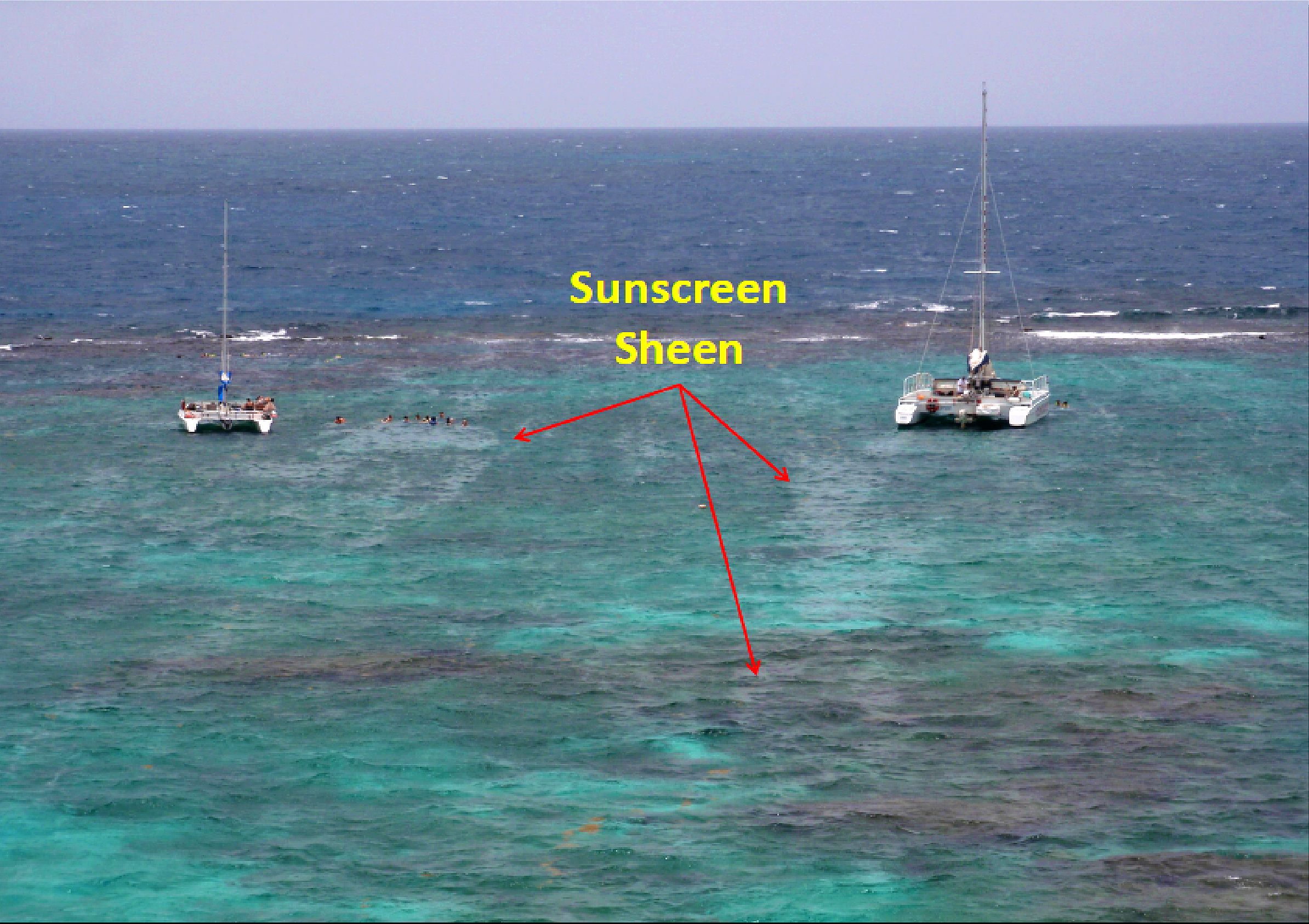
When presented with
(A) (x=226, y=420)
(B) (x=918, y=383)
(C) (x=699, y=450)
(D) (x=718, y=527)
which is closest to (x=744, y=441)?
(C) (x=699, y=450)

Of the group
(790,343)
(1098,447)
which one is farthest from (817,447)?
(790,343)

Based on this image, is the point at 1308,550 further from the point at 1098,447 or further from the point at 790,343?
the point at 790,343

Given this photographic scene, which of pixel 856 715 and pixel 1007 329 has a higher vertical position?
pixel 1007 329

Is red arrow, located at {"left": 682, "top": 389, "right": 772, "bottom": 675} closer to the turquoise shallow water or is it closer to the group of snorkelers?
the turquoise shallow water

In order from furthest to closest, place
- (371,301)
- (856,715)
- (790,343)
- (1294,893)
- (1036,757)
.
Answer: (371,301) < (790,343) < (856,715) < (1036,757) < (1294,893)

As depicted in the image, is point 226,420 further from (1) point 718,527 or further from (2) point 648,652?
(2) point 648,652

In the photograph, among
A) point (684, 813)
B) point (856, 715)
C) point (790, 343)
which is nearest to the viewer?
point (684, 813)
